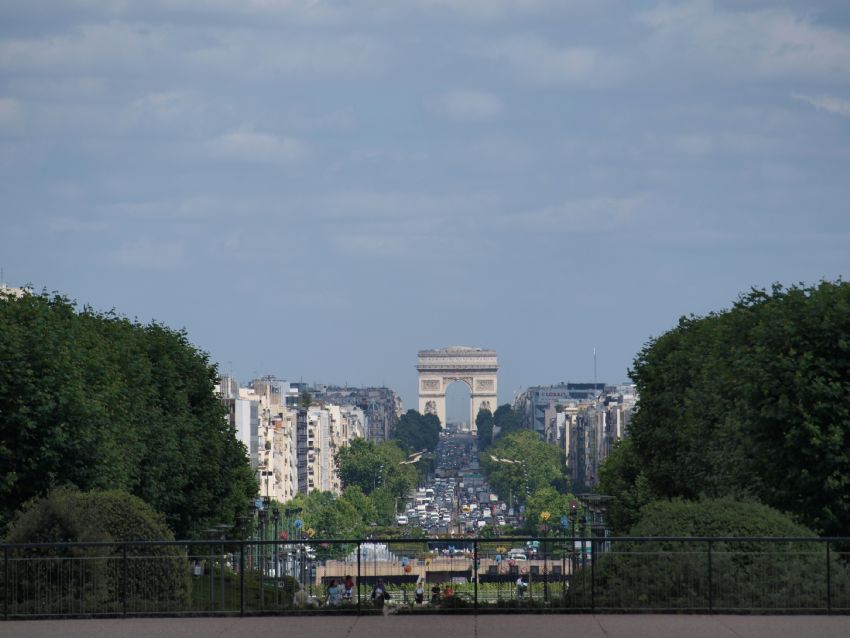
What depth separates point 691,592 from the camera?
107 ft

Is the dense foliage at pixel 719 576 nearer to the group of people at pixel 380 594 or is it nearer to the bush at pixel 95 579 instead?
the group of people at pixel 380 594

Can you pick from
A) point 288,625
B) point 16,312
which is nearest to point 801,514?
point 288,625

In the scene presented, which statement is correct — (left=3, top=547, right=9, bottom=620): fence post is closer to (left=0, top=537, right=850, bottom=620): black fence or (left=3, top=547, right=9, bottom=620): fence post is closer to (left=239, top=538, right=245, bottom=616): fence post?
(left=0, top=537, right=850, bottom=620): black fence

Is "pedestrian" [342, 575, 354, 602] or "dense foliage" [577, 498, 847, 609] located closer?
"dense foliage" [577, 498, 847, 609]

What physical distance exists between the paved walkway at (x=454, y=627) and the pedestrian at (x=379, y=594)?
665 mm

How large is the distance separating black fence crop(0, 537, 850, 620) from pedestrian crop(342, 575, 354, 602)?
4 centimetres

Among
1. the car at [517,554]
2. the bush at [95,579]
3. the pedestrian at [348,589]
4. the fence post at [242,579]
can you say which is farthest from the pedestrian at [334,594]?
the car at [517,554]

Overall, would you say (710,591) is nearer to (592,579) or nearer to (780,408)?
(592,579)

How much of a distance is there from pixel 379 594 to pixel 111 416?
102 ft

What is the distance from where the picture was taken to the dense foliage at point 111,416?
54.3m

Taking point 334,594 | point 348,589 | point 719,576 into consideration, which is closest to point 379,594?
point 348,589

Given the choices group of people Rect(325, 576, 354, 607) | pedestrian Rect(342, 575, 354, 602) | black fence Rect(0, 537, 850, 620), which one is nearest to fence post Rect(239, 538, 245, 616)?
black fence Rect(0, 537, 850, 620)

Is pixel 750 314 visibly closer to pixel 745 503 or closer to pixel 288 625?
pixel 745 503

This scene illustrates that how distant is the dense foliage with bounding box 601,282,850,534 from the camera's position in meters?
52.2
